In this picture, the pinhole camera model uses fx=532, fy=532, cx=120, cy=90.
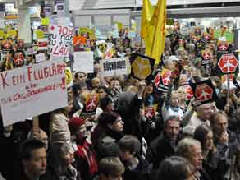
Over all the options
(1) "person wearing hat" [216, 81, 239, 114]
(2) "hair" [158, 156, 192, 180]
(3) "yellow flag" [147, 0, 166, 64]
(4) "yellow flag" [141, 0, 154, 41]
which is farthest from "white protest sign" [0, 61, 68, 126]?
(1) "person wearing hat" [216, 81, 239, 114]

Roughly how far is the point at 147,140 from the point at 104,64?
3556 millimetres

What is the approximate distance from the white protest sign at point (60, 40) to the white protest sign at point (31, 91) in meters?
6.48

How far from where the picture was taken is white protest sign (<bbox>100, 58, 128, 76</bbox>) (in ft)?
35.1

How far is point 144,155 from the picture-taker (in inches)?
248

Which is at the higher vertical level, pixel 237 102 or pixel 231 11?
pixel 231 11

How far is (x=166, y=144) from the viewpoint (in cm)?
586

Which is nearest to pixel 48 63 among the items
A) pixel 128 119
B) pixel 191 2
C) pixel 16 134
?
pixel 16 134

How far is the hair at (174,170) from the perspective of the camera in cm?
393

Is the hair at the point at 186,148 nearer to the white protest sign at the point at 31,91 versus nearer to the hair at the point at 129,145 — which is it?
the hair at the point at 129,145

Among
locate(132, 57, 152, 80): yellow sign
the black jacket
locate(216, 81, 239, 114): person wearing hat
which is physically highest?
locate(132, 57, 152, 80): yellow sign

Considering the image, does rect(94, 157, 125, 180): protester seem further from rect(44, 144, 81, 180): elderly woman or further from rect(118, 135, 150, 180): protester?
rect(118, 135, 150, 180): protester

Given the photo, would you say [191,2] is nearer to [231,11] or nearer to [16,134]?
[231,11]

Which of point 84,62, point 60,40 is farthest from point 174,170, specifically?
point 60,40

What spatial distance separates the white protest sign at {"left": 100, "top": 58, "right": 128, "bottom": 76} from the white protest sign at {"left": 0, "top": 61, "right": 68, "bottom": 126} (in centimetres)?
463
